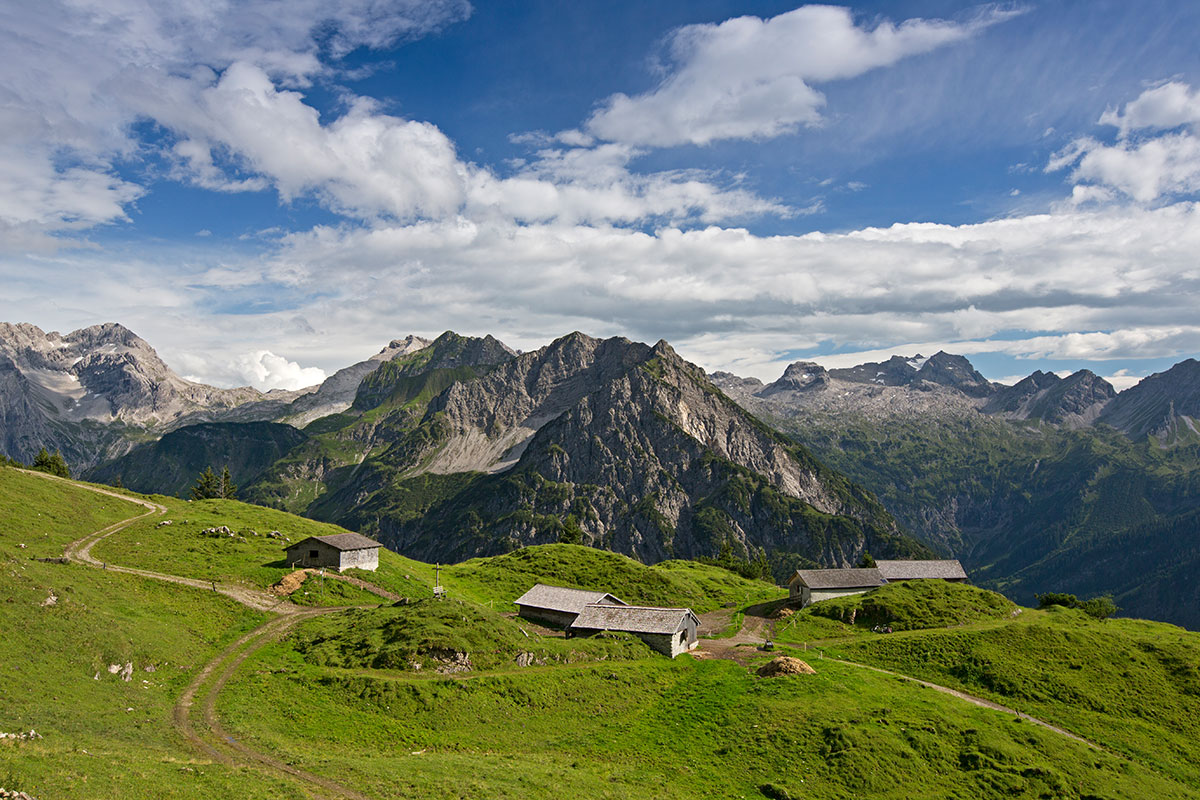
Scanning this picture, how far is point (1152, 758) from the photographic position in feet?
176

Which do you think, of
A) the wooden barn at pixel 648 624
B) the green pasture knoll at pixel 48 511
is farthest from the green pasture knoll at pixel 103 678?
the wooden barn at pixel 648 624

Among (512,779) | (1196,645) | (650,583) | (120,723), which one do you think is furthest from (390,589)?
(1196,645)

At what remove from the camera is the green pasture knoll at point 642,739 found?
4131cm

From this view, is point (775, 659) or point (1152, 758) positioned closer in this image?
point (1152, 758)

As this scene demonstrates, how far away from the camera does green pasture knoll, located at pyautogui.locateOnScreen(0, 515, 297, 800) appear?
2945 centimetres

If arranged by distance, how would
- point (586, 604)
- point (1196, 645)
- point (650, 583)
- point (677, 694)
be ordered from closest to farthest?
point (677, 694), point (1196, 645), point (586, 604), point (650, 583)

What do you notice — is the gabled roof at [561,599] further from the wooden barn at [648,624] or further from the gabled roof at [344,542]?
the gabled roof at [344,542]

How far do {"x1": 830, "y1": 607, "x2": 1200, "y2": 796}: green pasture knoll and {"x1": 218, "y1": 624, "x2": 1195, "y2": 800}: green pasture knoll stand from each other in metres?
5.40

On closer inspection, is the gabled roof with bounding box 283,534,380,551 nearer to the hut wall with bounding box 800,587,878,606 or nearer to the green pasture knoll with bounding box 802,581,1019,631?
the green pasture knoll with bounding box 802,581,1019,631

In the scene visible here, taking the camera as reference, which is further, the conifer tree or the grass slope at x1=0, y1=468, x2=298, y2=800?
the conifer tree

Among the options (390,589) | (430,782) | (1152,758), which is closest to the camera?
(430,782)

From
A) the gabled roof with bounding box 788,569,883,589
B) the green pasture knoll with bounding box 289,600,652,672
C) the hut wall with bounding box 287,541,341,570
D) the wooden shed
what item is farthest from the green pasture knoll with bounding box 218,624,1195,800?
the gabled roof with bounding box 788,569,883,589

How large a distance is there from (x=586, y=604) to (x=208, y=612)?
1597 inches

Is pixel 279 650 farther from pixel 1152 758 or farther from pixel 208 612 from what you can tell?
pixel 1152 758
